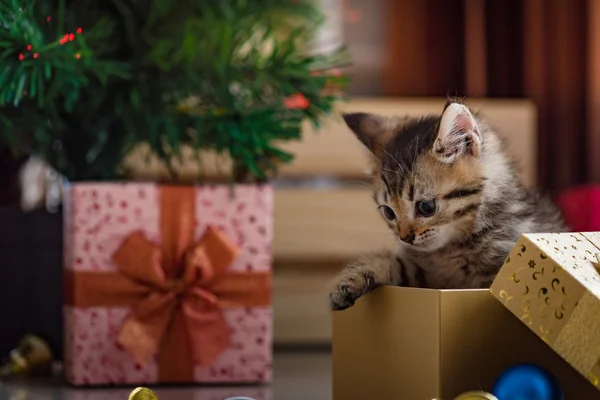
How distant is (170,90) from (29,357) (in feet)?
1.83

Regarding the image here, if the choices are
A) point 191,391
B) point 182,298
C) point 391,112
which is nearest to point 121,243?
point 182,298

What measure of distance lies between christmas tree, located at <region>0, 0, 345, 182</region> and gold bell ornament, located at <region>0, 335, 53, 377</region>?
325mm

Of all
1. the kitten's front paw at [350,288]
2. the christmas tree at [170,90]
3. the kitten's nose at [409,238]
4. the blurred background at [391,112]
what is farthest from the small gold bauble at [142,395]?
the blurred background at [391,112]

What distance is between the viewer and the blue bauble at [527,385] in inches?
40.2

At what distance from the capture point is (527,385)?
1.02m

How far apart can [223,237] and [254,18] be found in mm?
483

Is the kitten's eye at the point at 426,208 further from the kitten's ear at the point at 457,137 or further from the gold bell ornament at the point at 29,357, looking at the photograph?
the gold bell ornament at the point at 29,357

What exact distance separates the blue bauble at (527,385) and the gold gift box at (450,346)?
46mm

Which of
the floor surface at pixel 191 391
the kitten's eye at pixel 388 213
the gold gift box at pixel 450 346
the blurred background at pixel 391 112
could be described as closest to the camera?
the gold gift box at pixel 450 346

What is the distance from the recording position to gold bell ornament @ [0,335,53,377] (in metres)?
1.65

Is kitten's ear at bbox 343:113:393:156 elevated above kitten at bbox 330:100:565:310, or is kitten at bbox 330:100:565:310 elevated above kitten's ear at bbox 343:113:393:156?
kitten's ear at bbox 343:113:393:156

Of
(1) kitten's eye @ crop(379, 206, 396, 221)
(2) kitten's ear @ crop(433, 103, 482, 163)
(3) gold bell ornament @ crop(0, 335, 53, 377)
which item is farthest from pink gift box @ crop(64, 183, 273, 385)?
(2) kitten's ear @ crop(433, 103, 482, 163)

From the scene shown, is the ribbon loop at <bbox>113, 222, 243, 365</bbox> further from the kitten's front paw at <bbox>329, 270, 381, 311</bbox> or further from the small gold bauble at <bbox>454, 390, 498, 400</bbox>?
the small gold bauble at <bbox>454, 390, 498, 400</bbox>

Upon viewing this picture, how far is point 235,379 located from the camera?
5.11 ft
